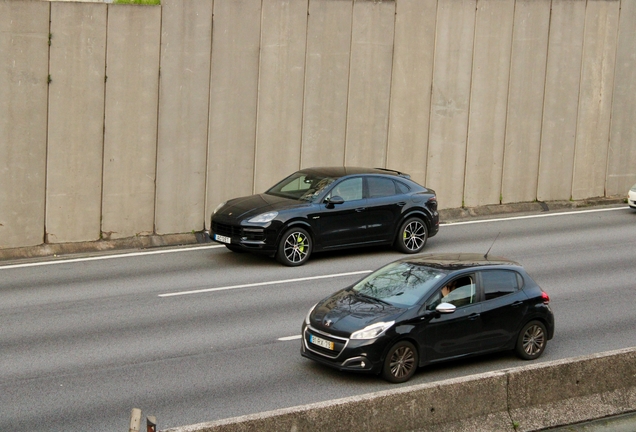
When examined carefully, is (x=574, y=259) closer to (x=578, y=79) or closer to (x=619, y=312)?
(x=619, y=312)

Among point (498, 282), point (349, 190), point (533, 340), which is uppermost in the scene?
point (349, 190)

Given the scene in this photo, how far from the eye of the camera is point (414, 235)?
18625mm

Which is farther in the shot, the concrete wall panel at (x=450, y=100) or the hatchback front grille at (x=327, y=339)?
the concrete wall panel at (x=450, y=100)

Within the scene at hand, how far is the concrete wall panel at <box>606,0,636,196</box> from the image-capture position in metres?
25.6

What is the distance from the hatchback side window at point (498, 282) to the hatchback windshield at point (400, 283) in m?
0.64

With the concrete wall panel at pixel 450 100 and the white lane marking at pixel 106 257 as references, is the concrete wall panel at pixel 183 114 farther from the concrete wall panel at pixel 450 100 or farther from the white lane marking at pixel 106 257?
the concrete wall panel at pixel 450 100

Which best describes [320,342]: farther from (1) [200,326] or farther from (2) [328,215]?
(2) [328,215]

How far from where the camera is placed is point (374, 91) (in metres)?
22.3

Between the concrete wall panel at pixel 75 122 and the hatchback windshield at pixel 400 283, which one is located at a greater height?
the concrete wall panel at pixel 75 122

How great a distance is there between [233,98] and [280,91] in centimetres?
117

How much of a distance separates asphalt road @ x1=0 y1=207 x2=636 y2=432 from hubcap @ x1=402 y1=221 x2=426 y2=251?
399 millimetres

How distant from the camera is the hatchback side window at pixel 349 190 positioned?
701 inches

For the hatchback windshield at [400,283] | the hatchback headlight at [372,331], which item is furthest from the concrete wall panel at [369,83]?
the hatchback headlight at [372,331]

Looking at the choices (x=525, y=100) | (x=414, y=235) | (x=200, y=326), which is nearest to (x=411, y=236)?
(x=414, y=235)
